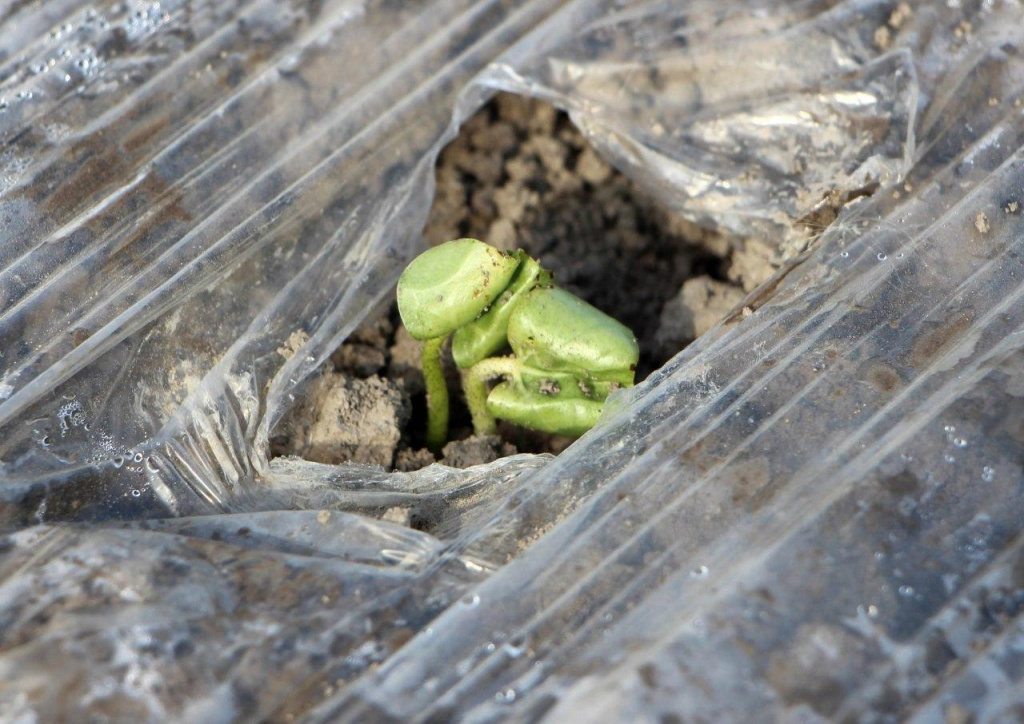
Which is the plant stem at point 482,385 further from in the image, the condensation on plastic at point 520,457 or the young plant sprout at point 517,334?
the condensation on plastic at point 520,457

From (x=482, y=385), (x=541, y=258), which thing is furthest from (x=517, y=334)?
(x=541, y=258)

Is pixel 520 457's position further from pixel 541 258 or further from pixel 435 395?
pixel 541 258

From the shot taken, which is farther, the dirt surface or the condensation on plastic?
the dirt surface

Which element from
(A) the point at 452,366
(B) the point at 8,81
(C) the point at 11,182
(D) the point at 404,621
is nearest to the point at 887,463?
(D) the point at 404,621

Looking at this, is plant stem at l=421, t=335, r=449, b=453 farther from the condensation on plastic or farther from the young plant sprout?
the condensation on plastic

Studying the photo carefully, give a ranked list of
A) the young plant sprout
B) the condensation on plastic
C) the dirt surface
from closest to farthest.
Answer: the condensation on plastic, the young plant sprout, the dirt surface

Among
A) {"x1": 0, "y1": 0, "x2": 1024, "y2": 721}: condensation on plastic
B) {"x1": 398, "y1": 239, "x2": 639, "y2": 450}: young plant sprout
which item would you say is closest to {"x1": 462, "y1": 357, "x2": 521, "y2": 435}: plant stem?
{"x1": 398, "y1": 239, "x2": 639, "y2": 450}: young plant sprout

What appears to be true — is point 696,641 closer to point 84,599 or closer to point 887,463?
point 887,463

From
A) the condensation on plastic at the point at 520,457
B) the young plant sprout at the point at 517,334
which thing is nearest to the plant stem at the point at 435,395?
the young plant sprout at the point at 517,334
